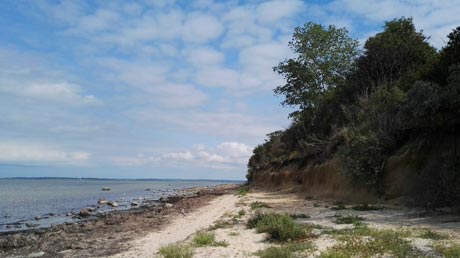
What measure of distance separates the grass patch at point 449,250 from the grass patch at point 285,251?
8.53 ft

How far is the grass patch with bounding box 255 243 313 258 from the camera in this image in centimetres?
891

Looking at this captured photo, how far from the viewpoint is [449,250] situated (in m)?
8.27

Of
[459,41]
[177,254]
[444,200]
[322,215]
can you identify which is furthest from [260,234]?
[459,41]

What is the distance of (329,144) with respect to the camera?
27641 mm

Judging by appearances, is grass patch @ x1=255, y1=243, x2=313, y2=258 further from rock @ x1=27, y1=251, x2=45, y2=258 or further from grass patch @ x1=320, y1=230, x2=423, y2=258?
rock @ x1=27, y1=251, x2=45, y2=258

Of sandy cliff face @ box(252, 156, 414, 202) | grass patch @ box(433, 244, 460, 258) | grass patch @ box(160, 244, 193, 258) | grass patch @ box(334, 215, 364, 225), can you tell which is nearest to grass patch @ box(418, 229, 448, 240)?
grass patch @ box(433, 244, 460, 258)

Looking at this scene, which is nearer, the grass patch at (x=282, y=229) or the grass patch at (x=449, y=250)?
the grass patch at (x=449, y=250)

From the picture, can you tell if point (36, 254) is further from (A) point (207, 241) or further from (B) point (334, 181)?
(B) point (334, 181)

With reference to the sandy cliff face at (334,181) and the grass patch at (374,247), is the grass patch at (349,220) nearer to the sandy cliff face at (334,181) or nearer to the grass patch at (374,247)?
the grass patch at (374,247)

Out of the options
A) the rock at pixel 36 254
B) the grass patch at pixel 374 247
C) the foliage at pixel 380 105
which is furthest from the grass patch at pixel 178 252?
the foliage at pixel 380 105

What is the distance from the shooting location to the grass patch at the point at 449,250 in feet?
26.3

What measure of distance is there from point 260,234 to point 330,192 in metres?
13.2

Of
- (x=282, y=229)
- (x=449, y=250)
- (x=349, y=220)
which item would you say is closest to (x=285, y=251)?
(x=282, y=229)

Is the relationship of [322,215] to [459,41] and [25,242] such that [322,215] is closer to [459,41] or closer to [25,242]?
[459,41]
